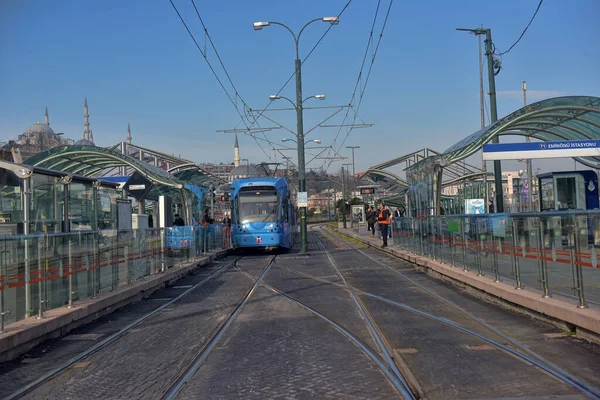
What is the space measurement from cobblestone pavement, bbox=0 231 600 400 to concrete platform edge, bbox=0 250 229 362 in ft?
0.62

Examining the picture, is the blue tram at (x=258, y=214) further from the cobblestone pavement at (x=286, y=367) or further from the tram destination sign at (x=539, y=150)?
the cobblestone pavement at (x=286, y=367)

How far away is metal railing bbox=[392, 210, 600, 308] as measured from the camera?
795 cm

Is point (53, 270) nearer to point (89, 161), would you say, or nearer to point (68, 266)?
point (68, 266)

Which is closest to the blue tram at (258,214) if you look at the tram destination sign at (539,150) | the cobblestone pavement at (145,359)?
the tram destination sign at (539,150)

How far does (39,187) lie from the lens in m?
11.2

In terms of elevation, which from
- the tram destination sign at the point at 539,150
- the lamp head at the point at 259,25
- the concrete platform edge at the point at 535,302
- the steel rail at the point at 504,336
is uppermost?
the lamp head at the point at 259,25

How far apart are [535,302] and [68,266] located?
7473 mm

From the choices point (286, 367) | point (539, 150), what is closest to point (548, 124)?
point (539, 150)

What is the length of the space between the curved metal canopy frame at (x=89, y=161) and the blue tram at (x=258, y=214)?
499 cm

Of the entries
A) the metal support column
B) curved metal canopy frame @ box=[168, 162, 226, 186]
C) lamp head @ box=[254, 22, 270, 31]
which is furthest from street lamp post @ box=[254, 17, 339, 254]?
the metal support column

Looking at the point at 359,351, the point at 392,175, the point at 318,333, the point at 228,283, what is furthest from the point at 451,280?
the point at 392,175

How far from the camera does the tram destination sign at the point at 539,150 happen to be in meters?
16.4

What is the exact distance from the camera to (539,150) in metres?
16.7

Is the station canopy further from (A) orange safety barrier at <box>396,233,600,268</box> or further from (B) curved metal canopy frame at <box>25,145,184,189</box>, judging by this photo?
(A) orange safety barrier at <box>396,233,600,268</box>
